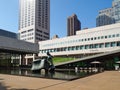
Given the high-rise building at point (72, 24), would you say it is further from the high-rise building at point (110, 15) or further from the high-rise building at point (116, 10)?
the high-rise building at point (116, 10)

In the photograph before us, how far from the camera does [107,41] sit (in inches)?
2315

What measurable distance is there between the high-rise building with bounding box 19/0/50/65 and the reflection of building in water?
55.5 meters

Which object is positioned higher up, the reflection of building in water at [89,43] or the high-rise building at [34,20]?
the high-rise building at [34,20]

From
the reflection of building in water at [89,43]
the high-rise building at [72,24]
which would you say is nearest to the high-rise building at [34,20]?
the high-rise building at [72,24]

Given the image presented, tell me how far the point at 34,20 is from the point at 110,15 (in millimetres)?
58843

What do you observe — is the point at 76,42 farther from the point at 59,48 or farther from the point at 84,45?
the point at 59,48

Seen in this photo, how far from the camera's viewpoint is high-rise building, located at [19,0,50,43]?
132688mm

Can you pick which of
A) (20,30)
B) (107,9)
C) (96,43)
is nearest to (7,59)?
(96,43)

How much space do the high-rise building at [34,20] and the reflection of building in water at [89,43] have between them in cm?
5593

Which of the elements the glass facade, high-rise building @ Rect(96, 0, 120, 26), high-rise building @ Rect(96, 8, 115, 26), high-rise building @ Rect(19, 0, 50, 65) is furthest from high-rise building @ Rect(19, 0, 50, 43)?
the glass facade

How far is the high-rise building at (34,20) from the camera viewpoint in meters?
132

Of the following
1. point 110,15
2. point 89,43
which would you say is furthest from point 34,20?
point 89,43

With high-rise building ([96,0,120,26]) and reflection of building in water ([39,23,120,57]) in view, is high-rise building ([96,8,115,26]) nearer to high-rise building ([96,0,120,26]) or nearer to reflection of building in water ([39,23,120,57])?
high-rise building ([96,0,120,26])

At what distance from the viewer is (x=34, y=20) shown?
456ft
